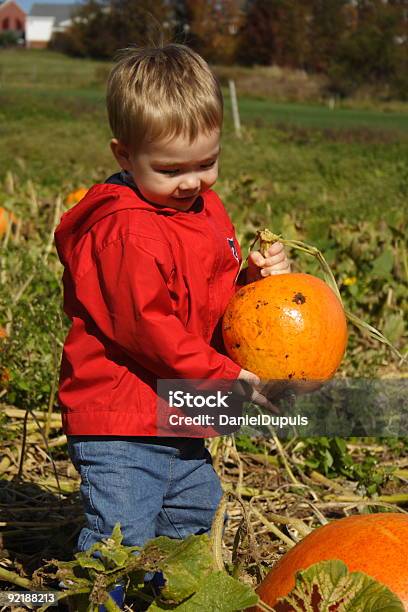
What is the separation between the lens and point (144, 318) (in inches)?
90.0

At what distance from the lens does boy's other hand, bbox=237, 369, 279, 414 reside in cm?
237

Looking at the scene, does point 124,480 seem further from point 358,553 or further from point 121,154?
point 121,154

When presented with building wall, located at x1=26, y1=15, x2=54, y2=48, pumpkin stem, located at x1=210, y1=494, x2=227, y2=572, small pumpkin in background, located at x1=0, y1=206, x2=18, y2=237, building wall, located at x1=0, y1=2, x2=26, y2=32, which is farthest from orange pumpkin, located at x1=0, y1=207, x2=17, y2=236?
building wall, located at x1=0, y1=2, x2=26, y2=32

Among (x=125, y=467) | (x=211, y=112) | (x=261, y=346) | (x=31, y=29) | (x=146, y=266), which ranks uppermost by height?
(x=211, y=112)

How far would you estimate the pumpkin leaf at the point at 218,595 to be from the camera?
5.74 feet

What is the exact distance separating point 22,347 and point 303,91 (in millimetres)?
45663

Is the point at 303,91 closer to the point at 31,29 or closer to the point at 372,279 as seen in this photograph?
the point at 372,279

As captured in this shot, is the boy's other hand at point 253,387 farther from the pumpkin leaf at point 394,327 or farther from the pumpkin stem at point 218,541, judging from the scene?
the pumpkin leaf at point 394,327

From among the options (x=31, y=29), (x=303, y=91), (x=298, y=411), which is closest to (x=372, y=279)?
(x=298, y=411)

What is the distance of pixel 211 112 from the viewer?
95.3 inches

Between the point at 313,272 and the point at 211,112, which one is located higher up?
the point at 211,112

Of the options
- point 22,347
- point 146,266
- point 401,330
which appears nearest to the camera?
point 146,266

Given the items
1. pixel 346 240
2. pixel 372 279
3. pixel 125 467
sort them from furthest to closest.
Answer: pixel 346 240, pixel 372 279, pixel 125 467

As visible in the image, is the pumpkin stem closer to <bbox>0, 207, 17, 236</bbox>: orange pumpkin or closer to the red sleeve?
the red sleeve
